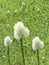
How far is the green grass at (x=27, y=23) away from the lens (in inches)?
144

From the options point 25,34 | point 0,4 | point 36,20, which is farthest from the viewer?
point 0,4

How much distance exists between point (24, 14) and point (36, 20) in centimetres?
30

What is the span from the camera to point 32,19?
4543mm

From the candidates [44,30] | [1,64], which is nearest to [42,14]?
[44,30]

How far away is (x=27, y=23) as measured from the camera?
14.5ft

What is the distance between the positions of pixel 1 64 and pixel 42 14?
1.53 m

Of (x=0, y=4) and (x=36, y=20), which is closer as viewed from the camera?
(x=36, y=20)

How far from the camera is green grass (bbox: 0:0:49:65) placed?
365cm

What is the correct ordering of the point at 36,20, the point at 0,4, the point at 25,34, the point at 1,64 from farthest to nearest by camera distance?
the point at 0,4, the point at 36,20, the point at 1,64, the point at 25,34

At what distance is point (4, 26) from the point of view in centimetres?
441

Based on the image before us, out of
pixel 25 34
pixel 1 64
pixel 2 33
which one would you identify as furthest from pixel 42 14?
pixel 25 34

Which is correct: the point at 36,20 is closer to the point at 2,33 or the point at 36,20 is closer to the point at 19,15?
the point at 19,15

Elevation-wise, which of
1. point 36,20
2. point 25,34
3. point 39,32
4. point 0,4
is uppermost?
point 0,4

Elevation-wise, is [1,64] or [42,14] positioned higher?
[42,14]
